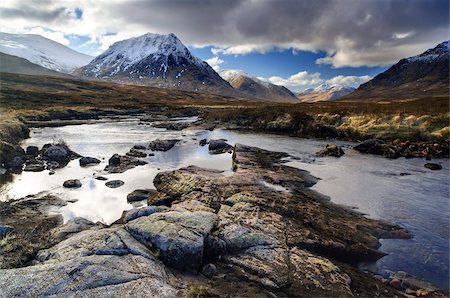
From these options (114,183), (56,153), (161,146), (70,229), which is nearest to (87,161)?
(56,153)

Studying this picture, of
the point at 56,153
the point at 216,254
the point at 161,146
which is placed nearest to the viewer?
the point at 216,254

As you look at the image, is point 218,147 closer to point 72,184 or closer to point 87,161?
point 87,161

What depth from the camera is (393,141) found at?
4034 cm

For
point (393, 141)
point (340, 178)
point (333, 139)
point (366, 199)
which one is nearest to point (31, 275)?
point (366, 199)

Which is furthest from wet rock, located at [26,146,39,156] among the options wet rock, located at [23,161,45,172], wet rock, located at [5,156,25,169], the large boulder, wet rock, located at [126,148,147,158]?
the large boulder

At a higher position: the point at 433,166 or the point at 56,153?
the point at 433,166

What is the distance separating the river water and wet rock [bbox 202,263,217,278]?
623cm

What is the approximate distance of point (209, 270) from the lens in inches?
429

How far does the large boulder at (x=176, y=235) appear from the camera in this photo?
10.8 meters

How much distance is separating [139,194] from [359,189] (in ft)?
48.5

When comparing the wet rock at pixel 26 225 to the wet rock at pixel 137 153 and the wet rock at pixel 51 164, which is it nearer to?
the wet rock at pixel 51 164

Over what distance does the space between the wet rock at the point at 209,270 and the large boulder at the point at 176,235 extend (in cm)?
25

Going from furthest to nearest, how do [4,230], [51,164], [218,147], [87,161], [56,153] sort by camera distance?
[218,147]
[56,153]
[87,161]
[51,164]
[4,230]

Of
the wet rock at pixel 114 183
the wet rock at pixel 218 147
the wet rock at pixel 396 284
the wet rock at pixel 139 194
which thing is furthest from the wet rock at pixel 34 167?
the wet rock at pixel 396 284
